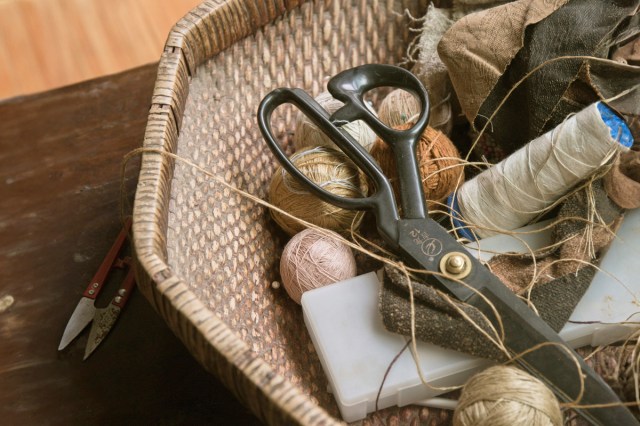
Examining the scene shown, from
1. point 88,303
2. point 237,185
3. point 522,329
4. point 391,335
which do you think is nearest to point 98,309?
point 88,303

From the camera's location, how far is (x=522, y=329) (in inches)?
20.0

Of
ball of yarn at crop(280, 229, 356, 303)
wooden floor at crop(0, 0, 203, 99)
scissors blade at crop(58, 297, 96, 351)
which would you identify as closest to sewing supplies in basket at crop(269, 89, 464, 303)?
ball of yarn at crop(280, 229, 356, 303)

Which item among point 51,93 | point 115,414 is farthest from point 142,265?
point 51,93

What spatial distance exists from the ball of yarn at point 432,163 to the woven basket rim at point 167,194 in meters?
0.19

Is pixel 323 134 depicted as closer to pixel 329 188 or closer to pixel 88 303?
pixel 329 188

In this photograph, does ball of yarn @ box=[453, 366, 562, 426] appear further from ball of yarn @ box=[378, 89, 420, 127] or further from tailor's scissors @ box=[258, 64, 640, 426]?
ball of yarn @ box=[378, 89, 420, 127]

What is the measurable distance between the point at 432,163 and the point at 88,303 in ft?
1.21

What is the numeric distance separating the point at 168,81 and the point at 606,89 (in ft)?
1.26

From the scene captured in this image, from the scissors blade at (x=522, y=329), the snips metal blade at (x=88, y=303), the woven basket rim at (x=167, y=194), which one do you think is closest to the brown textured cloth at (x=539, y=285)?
the scissors blade at (x=522, y=329)

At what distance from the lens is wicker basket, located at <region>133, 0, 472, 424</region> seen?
1.58 ft

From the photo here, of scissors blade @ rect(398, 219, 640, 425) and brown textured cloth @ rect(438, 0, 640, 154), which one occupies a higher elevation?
brown textured cloth @ rect(438, 0, 640, 154)

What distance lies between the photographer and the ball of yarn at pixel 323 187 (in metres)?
0.62

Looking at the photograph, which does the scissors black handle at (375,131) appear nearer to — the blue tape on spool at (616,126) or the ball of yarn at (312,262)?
the ball of yarn at (312,262)

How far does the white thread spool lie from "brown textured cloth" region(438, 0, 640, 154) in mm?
38
